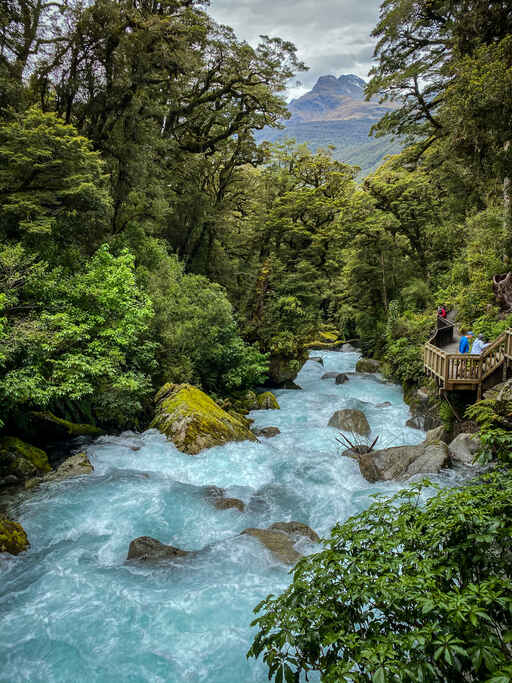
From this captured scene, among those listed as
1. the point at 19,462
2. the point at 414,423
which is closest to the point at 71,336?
the point at 19,462

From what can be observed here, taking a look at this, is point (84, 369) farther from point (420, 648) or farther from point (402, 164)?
point (402, 164)

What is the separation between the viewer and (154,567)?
684cm

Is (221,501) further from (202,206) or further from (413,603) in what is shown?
(202,206)

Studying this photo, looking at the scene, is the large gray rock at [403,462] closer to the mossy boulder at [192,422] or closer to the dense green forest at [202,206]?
the mossy boulder at [192,422]

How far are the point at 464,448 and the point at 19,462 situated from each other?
1201 centimetres

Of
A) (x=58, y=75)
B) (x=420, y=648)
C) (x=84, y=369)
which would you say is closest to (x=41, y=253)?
(x=84, y=369)

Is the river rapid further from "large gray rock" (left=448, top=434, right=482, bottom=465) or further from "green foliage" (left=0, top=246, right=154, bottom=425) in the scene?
"large gray rock" (left=448, top=434, right=482, bottom=465)

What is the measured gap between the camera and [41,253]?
11398 mm

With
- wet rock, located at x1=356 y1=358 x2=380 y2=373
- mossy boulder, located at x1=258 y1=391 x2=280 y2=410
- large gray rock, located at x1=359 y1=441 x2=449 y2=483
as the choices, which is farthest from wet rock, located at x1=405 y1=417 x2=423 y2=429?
wet rock, located at x1=356 y1=358 x2=380 y2=373

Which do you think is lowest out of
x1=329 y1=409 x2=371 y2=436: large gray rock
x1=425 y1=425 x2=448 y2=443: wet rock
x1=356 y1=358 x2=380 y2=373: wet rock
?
x1=356 y1=358 x2=380 y2=373: wet rock

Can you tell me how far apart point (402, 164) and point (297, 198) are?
26.4 ft

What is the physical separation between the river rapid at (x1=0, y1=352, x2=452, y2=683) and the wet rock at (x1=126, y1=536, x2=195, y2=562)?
0.61 feet

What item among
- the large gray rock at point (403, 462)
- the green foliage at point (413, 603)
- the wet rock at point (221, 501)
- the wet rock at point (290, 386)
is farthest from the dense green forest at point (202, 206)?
the green foliage at point (413, 603)

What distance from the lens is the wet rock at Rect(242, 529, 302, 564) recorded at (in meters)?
7.04
